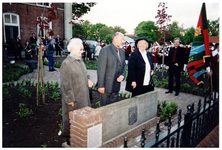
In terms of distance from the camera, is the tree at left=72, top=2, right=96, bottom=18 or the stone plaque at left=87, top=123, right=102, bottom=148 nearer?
the stone plaque at left=87, top=123, right=102, bottom=148

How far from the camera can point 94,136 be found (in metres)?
3.08

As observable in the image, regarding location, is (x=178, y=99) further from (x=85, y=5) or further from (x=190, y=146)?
(x=85, y=5)

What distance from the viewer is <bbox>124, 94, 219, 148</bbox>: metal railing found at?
2.83 meters

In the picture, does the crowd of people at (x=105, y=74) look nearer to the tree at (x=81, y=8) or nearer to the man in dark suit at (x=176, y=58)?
the man in dark suit at (x=176, y=58)

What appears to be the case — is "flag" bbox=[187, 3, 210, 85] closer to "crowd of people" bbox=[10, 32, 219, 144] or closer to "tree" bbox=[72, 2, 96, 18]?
"crowd of people" bbox=[10, 32, 219, 144]

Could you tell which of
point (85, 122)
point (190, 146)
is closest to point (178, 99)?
point (190, 146)

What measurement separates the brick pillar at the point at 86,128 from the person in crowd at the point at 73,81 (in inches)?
17.6

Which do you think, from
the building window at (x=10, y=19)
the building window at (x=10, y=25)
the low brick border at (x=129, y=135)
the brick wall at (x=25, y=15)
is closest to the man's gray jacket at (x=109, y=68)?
the low brick border at (x=129, y=135)

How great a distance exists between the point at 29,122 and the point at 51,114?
25.0 inches

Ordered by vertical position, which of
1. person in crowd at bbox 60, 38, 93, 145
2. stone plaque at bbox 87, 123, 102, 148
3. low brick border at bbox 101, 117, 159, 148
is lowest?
low brick border at bbox 101, 117, 159, 148

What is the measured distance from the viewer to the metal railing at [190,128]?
2831 millimetres

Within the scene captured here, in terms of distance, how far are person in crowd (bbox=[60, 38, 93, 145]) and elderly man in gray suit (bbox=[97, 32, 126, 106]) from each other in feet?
1.76

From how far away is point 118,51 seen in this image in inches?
174

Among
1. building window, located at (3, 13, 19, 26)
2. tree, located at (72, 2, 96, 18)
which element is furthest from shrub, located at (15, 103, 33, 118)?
tree, located at (72, 2, 96, 18)
